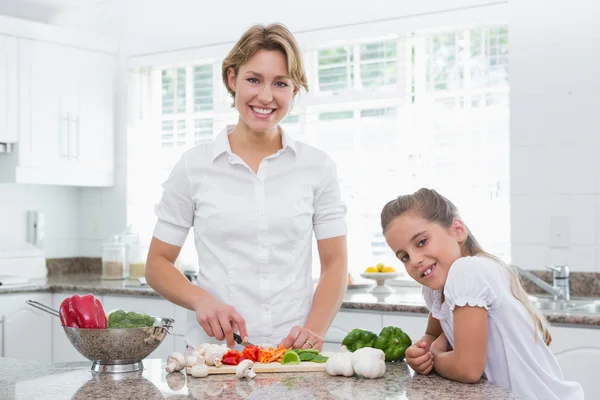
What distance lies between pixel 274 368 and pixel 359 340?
0.25 m

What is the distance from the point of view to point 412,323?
3.22 meters

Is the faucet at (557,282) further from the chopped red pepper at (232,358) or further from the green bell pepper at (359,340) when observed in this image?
the chopped red pepper at (232,358)

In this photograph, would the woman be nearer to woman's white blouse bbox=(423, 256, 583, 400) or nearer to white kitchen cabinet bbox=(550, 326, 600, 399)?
woman's white blouse bbox=(423, 256, 583, 400)

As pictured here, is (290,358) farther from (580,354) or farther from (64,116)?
(64,116)

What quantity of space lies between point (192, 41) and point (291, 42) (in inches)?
110

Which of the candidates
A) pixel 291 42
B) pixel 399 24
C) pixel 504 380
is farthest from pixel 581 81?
pixel 504 380

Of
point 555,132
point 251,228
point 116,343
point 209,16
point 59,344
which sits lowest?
point 59,344

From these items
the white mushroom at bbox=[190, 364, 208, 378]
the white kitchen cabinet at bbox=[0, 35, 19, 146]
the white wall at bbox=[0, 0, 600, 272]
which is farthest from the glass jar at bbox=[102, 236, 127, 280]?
the white mushroom at bbox=[190, 364, 208, 378]

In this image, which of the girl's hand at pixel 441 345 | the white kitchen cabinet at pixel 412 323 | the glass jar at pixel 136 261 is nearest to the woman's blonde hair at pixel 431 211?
the girl's hand at pixel 441 345

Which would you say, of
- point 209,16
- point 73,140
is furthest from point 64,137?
point 209,16

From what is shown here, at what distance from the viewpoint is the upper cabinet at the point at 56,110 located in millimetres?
4301

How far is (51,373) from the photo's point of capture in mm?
1752

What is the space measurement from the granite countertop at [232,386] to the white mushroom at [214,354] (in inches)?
1.4

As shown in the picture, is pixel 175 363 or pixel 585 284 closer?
pixel 175 363
